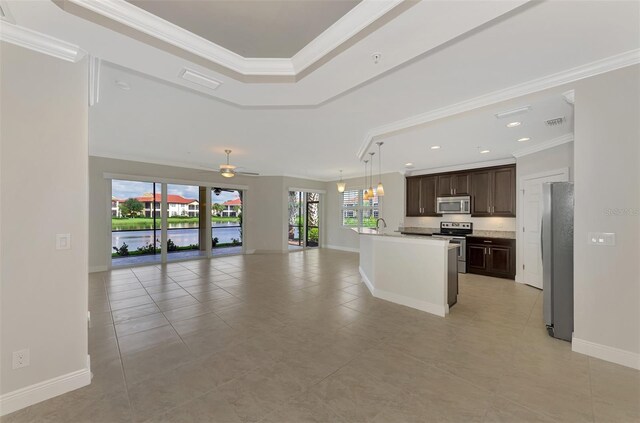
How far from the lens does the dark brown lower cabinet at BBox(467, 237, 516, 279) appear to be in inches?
214

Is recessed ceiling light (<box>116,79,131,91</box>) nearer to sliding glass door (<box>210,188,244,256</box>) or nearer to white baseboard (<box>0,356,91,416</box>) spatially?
white baseboard (<box>0,356,91,416</box>)

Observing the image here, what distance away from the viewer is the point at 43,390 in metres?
1.92

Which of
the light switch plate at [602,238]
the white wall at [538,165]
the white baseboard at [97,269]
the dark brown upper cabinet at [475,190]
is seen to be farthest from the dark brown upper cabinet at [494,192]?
the white baseboard at [97,269]

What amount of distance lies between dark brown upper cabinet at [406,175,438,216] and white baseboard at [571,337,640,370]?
15.6 ft

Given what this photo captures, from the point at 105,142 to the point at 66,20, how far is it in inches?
171

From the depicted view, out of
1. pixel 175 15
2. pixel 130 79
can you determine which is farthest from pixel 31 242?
pixel 175 15

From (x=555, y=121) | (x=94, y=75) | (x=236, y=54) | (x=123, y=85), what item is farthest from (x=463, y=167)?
(x=94, y=75)

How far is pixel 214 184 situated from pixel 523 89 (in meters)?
7.64

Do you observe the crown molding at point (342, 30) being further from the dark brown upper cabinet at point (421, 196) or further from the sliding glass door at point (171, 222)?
the sliding glass door at point (171, 222)

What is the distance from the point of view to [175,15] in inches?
78.2

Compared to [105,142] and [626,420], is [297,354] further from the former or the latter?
[105,142]

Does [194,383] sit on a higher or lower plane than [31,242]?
lower

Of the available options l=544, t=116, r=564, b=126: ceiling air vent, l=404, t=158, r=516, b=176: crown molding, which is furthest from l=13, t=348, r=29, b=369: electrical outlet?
l=404, t=158, r=516, b=176: crown molding

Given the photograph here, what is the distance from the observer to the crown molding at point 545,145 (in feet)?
14.0
